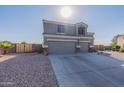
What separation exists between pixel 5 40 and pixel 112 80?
518 inches

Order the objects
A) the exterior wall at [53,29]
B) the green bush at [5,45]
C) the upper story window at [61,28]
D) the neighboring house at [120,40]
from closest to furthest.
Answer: the green bush at [5,45]
the exterior wall at [53,29]
the upper story window at [61,28]
the neighboring house at [120,40]

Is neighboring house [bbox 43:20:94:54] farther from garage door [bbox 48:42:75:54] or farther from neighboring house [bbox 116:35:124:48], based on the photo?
neighboring house [bbox 116:35:124:48]

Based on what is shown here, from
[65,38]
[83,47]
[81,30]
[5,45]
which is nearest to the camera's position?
[5,45]

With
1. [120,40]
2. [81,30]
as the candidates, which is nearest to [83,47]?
[81,30]

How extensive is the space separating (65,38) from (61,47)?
1.09 m

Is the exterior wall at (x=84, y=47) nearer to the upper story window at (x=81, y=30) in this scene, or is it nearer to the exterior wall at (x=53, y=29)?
the upper story window at (x=81, y=30)

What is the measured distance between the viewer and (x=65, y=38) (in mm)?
15172

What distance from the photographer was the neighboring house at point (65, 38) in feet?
47.3

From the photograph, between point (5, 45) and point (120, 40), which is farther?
point (120, 40)

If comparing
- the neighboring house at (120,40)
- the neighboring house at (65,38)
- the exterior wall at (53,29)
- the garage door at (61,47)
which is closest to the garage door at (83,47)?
the neighboring house at (65,38)

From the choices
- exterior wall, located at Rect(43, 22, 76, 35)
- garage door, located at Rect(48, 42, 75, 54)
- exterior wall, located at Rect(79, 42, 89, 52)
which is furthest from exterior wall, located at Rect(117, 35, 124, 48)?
exterior wall, located at Rect(43, 22, 76, 35)

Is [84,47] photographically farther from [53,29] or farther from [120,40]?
[120,40]
